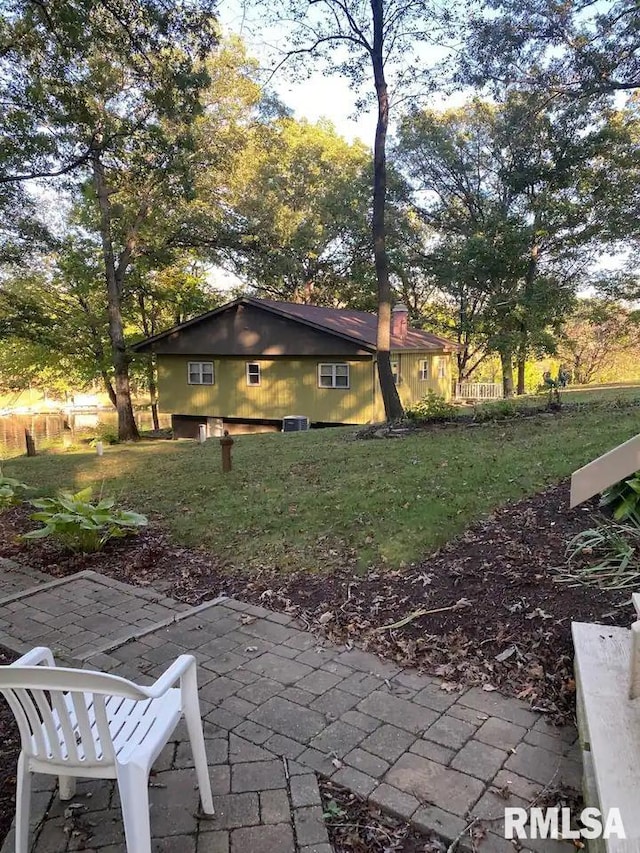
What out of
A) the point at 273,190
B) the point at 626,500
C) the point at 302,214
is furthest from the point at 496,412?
the point at 302,214

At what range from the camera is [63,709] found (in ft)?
5.54

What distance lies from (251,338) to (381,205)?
9.03 metres

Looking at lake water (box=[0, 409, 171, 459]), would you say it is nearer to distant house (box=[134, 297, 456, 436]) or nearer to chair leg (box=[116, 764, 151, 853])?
distant house (box=[134, 297, 456, 436])

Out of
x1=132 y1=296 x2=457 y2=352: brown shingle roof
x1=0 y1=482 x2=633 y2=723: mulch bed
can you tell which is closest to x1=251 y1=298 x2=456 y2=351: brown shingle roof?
x1=132 y1=296 x2=457 y2=352: brown shingle roof

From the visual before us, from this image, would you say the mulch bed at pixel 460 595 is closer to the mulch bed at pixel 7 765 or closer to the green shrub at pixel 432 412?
the mulch bed at pixel 7 765

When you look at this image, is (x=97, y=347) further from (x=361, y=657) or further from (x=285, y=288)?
(x=361, y=657)

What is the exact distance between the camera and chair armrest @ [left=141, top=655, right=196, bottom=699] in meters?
1.70

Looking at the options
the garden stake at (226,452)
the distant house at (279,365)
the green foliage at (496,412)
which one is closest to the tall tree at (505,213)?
the distant house at (279,365)

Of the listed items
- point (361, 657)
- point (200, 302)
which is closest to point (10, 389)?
point (200, 302)

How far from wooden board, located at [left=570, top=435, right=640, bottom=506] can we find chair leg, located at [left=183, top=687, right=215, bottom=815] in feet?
6.07

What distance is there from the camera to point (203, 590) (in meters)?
4.25

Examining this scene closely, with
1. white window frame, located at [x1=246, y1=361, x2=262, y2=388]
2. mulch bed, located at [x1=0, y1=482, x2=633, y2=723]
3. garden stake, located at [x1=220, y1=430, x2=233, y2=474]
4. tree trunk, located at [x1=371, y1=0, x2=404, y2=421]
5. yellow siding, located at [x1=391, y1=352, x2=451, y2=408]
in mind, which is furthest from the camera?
white window frame, located at [x1=246, y1=361, x2=262, y2=388]

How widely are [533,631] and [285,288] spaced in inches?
1009

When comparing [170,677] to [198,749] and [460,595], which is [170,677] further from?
[460,595]
